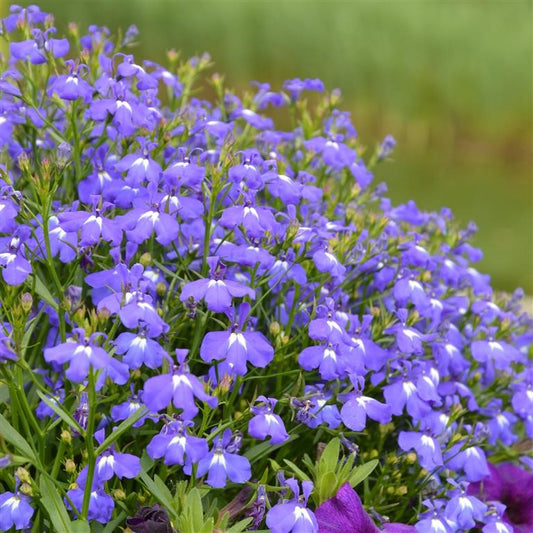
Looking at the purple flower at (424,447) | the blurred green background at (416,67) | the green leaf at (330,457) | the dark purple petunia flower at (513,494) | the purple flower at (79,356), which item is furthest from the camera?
the blurred green background at (416,67)

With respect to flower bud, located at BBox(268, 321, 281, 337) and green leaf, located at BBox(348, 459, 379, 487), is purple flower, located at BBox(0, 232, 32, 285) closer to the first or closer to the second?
flower bud, located at BBox(268, 321, 281, 337)

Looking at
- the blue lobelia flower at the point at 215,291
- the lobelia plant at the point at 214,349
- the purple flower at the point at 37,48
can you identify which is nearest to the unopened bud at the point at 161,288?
the lobelia plant at the point at 214,349

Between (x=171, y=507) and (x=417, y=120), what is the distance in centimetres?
396

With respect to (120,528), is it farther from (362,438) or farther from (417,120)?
(417,120)

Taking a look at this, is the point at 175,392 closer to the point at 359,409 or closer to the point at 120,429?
the point at 120,429

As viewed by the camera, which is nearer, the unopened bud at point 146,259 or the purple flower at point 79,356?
the purple flower at point 79,356

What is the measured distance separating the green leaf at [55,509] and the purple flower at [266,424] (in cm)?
22

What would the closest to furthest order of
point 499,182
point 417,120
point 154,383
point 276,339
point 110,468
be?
point 154,383 < point 110,468 < point 276,339 < point 499,182 < point 417,120

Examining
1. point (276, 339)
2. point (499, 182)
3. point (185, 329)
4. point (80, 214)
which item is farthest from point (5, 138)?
point (499, 182)

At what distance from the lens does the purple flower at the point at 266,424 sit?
37.9 inches

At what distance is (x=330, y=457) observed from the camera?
1031 millimetres

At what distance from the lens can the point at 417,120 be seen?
15.2 ft

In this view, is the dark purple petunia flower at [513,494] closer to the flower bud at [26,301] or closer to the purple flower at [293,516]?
the purple flower at [293,516]

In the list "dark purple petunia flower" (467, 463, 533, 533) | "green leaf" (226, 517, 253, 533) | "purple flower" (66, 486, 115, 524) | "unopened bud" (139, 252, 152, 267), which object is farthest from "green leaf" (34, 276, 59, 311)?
"dark purple petunia flower" (467, 463, 533, 533)
